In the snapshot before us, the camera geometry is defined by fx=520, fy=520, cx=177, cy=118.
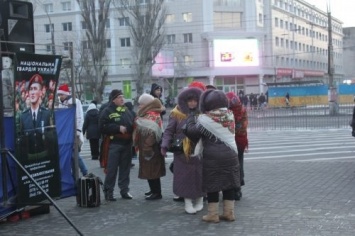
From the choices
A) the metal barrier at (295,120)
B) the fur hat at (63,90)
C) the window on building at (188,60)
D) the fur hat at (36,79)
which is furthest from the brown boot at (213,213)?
the window on building at (188,60)

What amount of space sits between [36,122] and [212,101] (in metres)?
2.40

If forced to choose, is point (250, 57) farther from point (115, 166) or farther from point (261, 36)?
point (115, 166)

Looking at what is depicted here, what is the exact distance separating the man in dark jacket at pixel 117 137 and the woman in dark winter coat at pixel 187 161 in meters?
0.97

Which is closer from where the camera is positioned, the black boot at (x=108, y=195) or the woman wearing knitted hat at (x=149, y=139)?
the woman wearing knitted hat at (x=149, y=139)

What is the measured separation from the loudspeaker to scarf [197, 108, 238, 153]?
2778mm

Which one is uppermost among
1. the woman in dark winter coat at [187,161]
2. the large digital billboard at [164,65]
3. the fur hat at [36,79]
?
the large digital billboard at [164,65]

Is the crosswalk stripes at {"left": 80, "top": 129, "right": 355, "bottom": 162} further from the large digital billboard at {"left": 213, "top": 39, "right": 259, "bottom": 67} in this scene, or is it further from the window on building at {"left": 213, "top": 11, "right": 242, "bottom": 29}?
the window on building at {"left": 213, "top": 11, "right": 242, "bottom": 29}

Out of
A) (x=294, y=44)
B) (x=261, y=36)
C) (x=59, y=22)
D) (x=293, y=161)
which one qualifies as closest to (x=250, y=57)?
(x=261, y=36)

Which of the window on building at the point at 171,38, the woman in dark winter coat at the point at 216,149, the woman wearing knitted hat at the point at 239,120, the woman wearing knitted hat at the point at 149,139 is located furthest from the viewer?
the window on building at the point at 171,38

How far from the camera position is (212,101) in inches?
270

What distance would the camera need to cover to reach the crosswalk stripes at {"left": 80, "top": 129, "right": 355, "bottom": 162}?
14.1m

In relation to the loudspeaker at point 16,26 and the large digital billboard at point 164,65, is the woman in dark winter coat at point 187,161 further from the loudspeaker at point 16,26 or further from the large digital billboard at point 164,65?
the large digital billboard at point 164,65

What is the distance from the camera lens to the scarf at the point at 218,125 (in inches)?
268

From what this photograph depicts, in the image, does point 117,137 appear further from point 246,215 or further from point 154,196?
point 246,215
